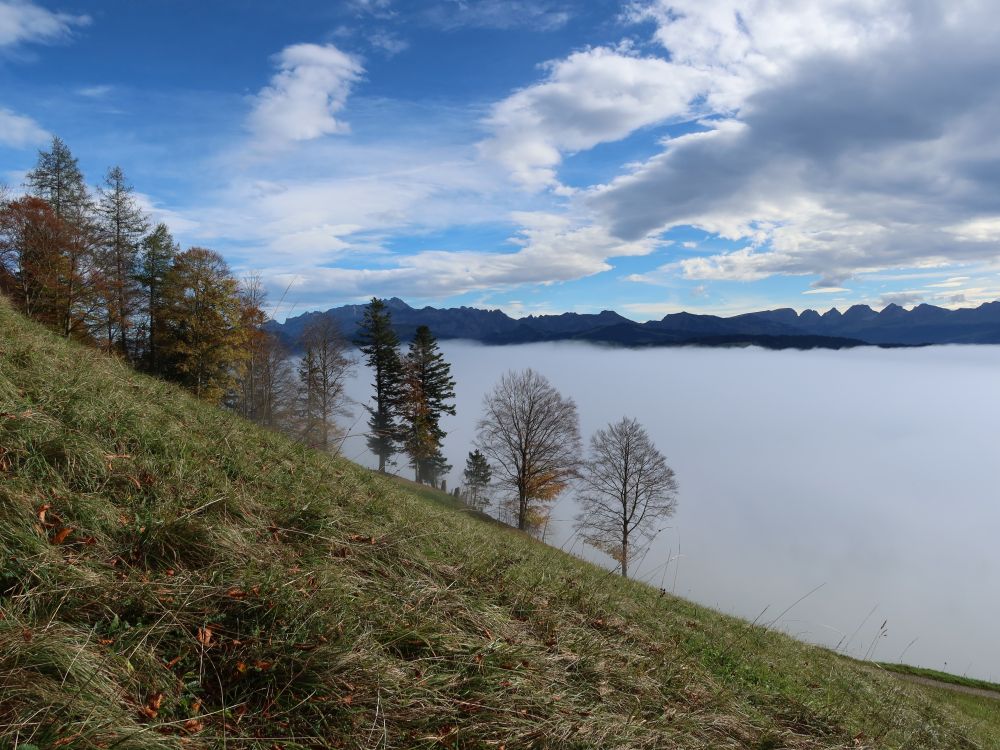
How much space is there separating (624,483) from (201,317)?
105ft

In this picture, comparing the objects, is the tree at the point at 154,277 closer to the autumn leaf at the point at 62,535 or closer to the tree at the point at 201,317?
the tree at the point at 201,317

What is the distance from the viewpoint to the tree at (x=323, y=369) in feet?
131

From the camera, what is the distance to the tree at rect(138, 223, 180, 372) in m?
31.2

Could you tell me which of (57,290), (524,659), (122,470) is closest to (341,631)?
(524,659)

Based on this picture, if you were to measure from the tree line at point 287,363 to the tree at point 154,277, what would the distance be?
86mm

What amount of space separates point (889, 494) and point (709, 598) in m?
146

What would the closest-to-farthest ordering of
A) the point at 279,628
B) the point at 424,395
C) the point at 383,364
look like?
1. the point at 279,628
2. the point at 424,395
3. the point at 383,364

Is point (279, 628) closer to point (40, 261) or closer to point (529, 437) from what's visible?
point (40, 261)

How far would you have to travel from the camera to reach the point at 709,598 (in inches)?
2264

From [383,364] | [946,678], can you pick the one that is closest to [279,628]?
[946,678]

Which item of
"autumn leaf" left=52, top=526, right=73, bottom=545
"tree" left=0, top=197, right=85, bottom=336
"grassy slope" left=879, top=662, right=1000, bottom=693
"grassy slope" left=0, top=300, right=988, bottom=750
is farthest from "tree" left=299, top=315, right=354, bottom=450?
"autumn leaf" left=52, top=526, right=73, bottom=545

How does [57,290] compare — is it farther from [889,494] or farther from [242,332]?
[889,494]

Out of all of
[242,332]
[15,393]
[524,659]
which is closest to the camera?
[524,659]

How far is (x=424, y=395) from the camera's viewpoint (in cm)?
4269
